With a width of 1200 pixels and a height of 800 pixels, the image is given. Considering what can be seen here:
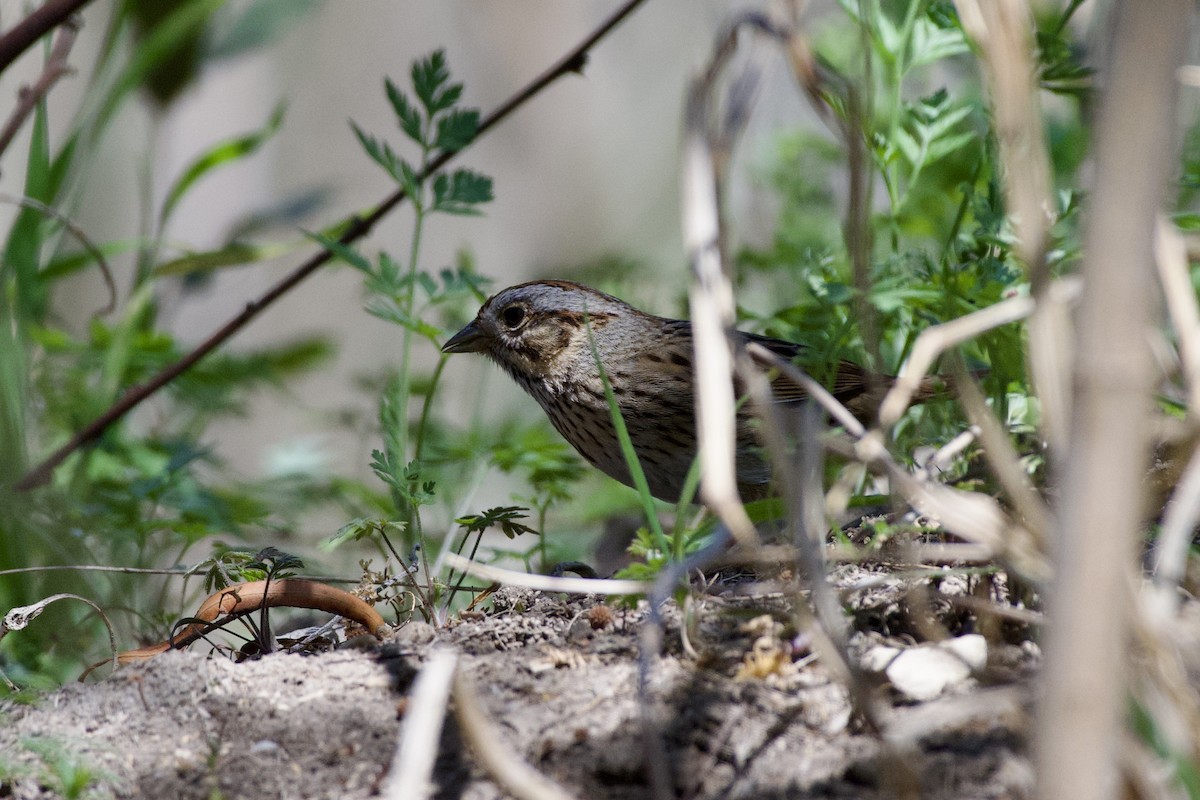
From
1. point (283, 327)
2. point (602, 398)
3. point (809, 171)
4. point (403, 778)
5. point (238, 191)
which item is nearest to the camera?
point (403, 778)

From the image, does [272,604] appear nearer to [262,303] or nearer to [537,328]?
[262,303]

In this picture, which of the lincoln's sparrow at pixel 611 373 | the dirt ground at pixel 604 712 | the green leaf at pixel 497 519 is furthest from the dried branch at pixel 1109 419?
the lincoln's sparrow at pixel 611 373

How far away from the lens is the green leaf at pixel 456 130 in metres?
2.92

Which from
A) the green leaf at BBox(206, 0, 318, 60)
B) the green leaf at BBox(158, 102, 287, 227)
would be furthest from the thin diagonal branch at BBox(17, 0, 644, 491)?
the green leaf at BBox(206, 0, 318, 60)

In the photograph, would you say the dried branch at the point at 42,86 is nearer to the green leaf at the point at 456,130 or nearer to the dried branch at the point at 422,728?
the green leaf at the point at 456,130

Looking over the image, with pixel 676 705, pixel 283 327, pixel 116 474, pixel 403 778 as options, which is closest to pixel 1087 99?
pixel 676 705

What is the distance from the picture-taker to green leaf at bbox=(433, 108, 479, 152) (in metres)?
2.92

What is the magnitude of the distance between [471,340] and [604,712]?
2.43 meters

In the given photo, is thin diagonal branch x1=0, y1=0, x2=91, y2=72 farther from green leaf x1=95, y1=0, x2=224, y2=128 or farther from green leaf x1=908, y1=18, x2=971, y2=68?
green leaf x1=908, y1=18, x2=971, y2=68

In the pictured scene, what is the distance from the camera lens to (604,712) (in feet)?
5.48

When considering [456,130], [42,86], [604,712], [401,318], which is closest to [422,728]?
[604,712]

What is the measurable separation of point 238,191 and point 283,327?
2.33 meters

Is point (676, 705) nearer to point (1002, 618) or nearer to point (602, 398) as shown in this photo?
point (1002, 618)

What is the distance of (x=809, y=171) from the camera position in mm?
4605
